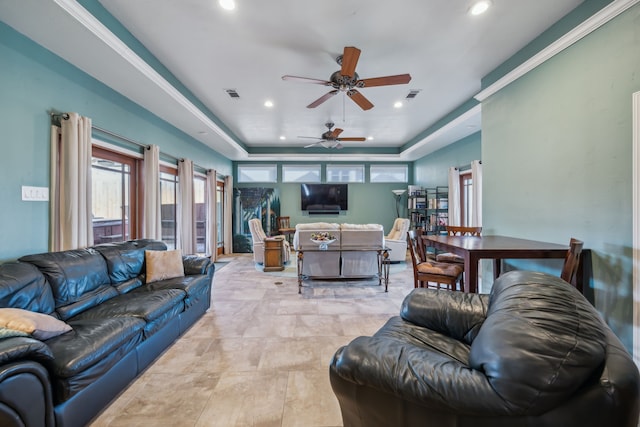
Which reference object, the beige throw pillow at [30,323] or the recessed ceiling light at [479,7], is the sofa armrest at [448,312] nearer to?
the beige throw pillow at [30,323]

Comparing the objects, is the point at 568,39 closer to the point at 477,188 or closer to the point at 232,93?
the point at 477,188

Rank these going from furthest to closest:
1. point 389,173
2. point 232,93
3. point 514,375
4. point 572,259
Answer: point 389,173, point 232,93, point 572,259, point 514,375

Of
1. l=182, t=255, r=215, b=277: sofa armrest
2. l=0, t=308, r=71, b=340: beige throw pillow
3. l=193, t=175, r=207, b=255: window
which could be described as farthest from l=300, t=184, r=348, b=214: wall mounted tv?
l=0, t=308, r=71, b=340: beige throw pillow

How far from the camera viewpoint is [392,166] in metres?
8.73

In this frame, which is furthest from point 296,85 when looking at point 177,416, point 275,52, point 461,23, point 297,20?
point 177,416

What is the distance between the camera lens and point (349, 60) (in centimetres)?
275

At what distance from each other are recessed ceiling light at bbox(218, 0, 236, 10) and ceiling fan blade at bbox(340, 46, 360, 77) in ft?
3.50

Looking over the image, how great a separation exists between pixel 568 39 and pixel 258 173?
7503 mm

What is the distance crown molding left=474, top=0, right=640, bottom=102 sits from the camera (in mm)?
2104

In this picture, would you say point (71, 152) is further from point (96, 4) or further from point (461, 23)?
point (461, 23)

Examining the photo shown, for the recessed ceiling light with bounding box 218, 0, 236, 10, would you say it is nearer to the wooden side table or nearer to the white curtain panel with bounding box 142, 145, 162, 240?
the white curtain panel with bounding box 142, 145, 162, 240

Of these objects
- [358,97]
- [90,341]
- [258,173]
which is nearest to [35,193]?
[90,341]

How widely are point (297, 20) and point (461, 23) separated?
162cm

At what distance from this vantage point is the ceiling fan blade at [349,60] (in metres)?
2.58
